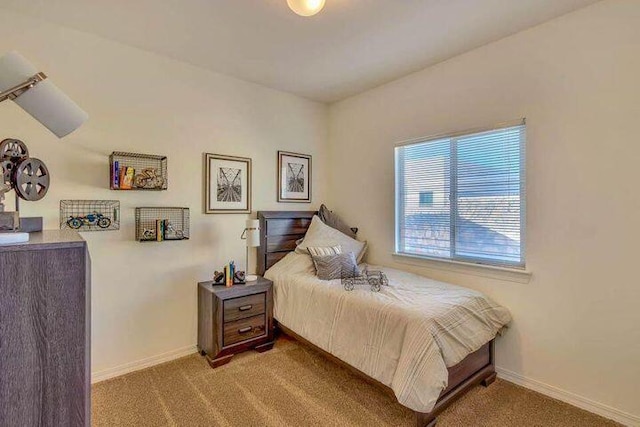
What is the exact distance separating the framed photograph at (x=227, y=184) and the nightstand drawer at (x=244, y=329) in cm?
105

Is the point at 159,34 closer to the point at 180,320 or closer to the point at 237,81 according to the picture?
the point at 237,81

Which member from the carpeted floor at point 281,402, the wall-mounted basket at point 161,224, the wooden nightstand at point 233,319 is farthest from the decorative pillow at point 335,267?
the wall-mounted basket at point 161,224

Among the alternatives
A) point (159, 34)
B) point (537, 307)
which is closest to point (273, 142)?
point (159, 34)

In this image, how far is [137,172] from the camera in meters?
2.51

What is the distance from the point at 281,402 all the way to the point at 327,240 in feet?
5.17

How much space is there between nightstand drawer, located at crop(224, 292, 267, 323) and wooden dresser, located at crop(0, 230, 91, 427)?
176cm

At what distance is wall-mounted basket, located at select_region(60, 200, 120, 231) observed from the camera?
225 centimetres

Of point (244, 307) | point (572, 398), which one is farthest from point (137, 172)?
point (572, 398)

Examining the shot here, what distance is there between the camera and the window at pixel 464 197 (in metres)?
2.40

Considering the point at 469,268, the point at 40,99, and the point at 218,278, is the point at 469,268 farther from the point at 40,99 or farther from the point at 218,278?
the point at 40,99

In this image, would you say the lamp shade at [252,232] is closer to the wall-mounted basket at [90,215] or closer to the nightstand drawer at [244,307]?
the nightstand drawer at [244,307]

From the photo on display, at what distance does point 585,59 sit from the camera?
→ 2.05 meters

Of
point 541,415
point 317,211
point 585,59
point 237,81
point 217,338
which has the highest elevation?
point 237,81

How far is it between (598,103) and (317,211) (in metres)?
2.65
